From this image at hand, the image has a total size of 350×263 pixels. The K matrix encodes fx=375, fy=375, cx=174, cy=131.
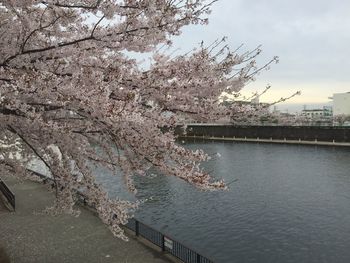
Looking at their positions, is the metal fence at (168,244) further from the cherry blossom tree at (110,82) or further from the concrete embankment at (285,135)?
the concrete embankment at (285,135)

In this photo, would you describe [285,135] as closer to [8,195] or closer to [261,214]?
[261,214]

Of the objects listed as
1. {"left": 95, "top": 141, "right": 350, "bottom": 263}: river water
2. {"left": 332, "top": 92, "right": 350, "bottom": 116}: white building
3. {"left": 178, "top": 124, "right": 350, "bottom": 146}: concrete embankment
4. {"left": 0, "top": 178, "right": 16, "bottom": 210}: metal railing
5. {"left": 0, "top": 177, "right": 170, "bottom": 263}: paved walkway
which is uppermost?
{"left": 332, "top": 92, "right": 350, "bottom": 116}: white building

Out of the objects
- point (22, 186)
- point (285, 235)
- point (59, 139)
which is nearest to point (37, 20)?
point (59, 139)

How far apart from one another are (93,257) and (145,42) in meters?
10.7

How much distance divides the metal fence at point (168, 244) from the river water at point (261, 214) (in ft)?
11.9

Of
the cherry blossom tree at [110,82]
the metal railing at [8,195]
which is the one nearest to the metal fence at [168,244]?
the cherry blossom tree at [110,82]

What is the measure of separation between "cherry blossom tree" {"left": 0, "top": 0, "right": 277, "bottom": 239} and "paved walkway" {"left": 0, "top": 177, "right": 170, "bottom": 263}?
7540 mm

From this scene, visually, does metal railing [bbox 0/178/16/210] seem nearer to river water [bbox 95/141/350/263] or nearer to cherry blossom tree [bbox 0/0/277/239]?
river water [bbox 95/141/350/263]

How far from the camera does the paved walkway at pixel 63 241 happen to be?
1448cm

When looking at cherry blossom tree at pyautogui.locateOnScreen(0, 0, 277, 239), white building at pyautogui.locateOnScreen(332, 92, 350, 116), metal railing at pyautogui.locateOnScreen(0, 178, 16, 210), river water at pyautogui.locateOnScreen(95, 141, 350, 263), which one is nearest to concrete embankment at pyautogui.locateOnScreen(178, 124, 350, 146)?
river water at pyautogui.locateOnScreen(95, 141, 350, 263)

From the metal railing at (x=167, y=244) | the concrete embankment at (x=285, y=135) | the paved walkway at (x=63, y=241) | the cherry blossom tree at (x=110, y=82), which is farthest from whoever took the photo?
the concrete embankment at (x=285, y=135)

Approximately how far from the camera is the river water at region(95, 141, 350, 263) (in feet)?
63.0

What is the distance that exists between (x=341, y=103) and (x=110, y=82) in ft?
354

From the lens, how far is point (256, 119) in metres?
7.26
